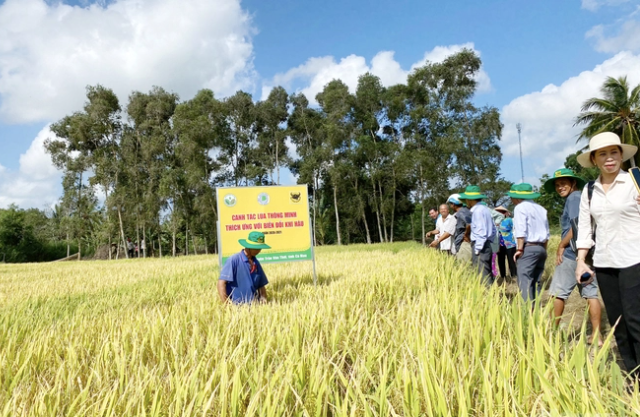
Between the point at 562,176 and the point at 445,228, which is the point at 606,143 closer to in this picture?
the point at 562,176

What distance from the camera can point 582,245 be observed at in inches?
101

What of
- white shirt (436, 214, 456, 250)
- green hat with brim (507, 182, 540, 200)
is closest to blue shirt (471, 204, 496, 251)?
green hat with brim (507, 182, 540, 200)

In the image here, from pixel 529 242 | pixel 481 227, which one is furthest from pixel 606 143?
pixel 481 227

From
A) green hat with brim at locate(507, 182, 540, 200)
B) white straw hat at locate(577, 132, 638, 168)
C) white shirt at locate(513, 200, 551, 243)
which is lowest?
white shirt at locate(513, 200, 551, 243)

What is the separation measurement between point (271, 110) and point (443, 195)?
1418cm

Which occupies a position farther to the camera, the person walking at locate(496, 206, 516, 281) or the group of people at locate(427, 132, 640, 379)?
the person walking at locate(496, 206, 516, 281)

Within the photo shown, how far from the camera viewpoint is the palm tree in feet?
71.5

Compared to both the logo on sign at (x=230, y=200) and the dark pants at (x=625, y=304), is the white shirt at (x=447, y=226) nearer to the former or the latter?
the logo on sign at (x=230, y=200)

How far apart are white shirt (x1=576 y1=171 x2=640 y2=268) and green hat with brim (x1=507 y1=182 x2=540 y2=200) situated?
172 cm

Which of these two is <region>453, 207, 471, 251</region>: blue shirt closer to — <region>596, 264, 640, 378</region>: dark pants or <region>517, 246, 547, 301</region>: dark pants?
<region>517, 246, 547, 301</region>: dark pants

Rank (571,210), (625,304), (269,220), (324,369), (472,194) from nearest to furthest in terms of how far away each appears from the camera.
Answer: (324,369), (625,304), (571,210), (472,194), (269,220)

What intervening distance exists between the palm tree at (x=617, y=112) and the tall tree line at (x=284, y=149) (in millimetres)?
5432

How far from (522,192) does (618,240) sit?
1934 millimetres

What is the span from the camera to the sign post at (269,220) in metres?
5.42
